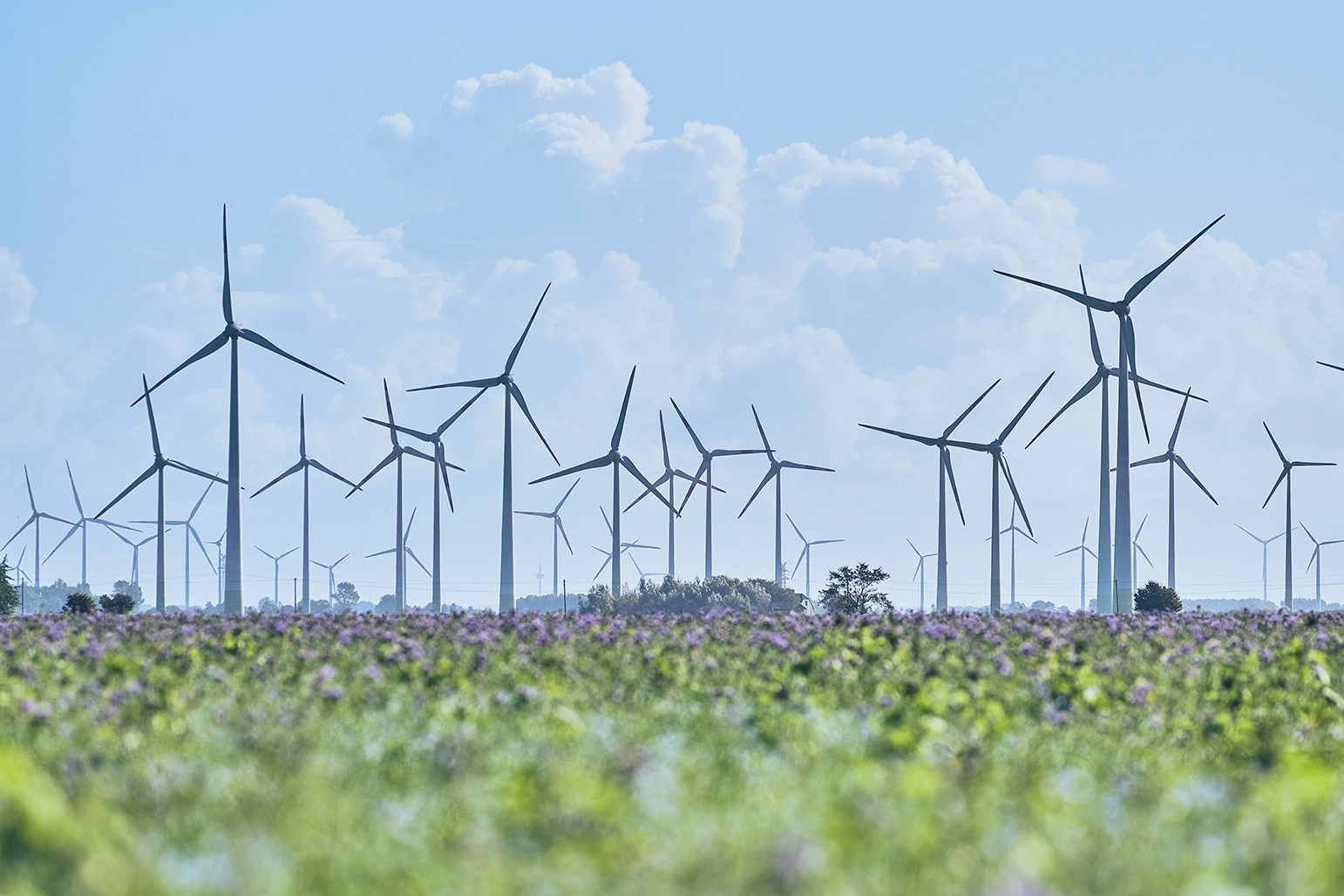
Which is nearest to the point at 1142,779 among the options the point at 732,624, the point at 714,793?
the point at 714,793

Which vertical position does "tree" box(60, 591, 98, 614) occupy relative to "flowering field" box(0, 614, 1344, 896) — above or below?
below

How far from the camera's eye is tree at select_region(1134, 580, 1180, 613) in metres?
67.0

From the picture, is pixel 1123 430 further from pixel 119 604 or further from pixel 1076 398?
pixel 119 604

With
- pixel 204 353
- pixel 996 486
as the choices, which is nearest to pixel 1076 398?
pixel 996 486

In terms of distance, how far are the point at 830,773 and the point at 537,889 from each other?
4424mm

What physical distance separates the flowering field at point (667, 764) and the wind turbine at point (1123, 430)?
4157 cm

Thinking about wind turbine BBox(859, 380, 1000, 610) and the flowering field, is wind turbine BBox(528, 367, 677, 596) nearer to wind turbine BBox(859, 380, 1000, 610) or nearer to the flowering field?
wind turbine BBox(859, 380, 1000, 610)

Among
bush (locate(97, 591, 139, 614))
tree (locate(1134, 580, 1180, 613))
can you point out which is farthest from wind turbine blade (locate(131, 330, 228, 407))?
tree (locate(1134, 580, 1180, 613))

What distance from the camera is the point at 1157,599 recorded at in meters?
67.4

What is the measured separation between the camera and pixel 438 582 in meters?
88.4

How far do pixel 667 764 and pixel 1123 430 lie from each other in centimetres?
5568

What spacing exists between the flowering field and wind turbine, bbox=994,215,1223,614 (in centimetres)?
4157

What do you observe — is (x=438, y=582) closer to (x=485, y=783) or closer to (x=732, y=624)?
(x=732, y=624)

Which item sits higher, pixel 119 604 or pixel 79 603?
pixel 79 603
